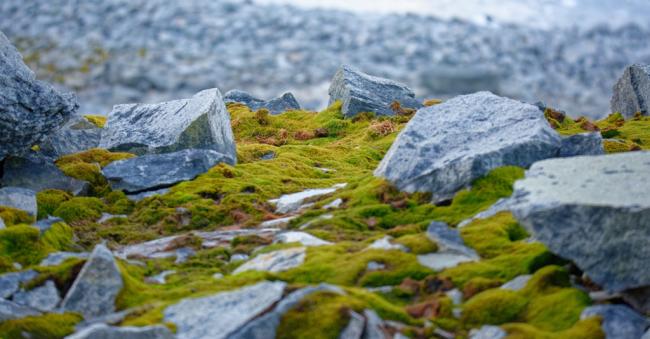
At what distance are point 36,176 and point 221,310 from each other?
1292 centimetres

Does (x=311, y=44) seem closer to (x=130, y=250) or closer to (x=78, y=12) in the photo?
(x=78, y=12)

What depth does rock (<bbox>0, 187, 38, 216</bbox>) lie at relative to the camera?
21391 millimetres

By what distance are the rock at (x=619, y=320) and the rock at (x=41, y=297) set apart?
416 inches

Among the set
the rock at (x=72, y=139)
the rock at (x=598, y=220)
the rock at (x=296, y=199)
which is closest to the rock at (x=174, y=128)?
the rock at (x=72, y=139)

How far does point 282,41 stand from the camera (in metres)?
142

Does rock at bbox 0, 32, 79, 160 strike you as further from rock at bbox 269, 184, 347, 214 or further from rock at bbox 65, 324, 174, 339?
rock at bbox 65, 324, 174, 339

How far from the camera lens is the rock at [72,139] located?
2919cm

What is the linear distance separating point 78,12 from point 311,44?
4283 centimetres

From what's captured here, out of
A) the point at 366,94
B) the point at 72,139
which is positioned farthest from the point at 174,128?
the point at 366,94

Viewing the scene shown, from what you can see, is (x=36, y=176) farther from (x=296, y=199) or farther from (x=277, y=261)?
(x=277, y=261)

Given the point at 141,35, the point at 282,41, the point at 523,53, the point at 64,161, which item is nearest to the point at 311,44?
the point at 282,41

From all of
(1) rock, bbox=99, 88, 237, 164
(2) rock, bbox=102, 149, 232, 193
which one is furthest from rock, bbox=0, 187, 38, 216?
(1) rock, bbox=99, 88, 237, 164

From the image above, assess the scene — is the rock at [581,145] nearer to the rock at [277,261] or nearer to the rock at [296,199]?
the rock at [296,199]

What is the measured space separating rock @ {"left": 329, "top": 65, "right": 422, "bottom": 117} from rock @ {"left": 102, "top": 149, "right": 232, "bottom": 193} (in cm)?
1353
